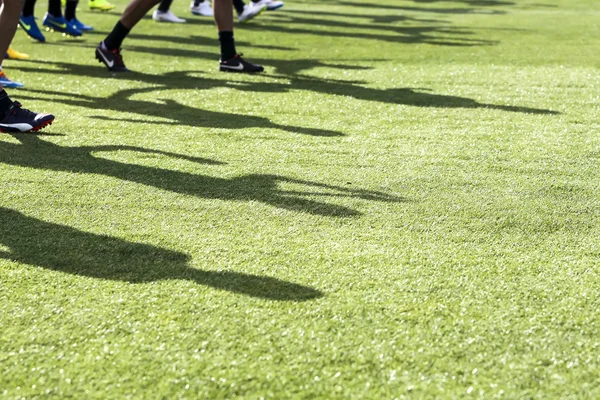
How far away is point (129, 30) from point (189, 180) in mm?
2744

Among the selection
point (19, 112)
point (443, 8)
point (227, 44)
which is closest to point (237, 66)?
point (227, 44)

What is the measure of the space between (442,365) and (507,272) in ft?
2.07

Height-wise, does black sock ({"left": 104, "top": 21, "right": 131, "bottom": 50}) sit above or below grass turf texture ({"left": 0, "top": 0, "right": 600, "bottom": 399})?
above

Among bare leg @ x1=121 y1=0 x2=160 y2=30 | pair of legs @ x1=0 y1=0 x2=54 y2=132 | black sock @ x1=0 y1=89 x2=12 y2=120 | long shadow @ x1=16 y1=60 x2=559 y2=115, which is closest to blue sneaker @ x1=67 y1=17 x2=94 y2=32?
long shadow @ x1=16 y1=60 x2=559 y2=115

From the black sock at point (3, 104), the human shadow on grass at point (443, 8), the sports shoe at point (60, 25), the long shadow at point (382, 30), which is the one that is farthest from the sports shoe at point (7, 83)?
the human shadow on grass at point (443, 8)

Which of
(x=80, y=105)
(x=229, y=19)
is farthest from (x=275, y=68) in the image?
(x=80, y=105)

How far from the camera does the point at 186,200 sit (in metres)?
3.10

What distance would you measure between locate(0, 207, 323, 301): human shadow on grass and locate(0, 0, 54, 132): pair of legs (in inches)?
49.5

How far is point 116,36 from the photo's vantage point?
5801 mm

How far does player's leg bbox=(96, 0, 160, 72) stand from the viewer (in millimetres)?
5758

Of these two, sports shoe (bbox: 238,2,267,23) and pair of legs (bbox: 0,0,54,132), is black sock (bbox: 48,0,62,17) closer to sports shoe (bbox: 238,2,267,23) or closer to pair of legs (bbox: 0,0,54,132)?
sports shoe (bbox: 238,2,267,23)

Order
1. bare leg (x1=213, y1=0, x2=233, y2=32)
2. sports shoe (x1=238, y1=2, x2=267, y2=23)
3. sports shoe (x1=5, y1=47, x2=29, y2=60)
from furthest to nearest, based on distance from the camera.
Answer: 1. sports shoe (x1=238, y1=2, x2=267, y2=23)
2. sports shoe (x1=5, y1=47, x2=29, y2=60)
3. bare leg (x1=213, y1=0, x2=233, y2=32)

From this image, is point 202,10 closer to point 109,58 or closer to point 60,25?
point 60,25

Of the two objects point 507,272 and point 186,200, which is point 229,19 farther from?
point 507,272
